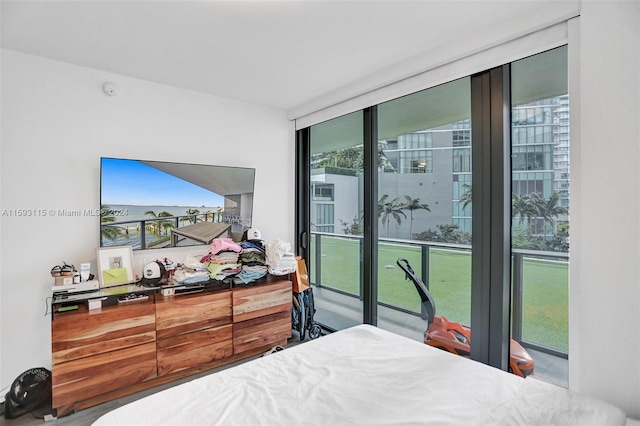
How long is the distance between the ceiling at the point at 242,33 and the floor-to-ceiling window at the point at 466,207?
48 centimetres

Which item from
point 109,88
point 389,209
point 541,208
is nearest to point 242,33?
point 109,88

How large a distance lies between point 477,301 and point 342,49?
81.0 inches

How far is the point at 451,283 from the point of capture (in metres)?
2.66

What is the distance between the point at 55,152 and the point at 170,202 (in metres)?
0.92

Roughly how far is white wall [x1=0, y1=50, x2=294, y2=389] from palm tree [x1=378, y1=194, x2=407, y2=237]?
1.84 m

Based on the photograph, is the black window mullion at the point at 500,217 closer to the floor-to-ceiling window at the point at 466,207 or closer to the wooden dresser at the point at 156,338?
the floor-to-ceiling window at the point at 466,207

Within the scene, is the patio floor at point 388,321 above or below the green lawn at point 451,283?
below

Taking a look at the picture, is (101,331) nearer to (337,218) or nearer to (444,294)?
(337,218)

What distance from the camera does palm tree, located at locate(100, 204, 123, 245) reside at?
271cm

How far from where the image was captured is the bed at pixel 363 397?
4.11 feet

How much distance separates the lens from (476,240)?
2.29 meters

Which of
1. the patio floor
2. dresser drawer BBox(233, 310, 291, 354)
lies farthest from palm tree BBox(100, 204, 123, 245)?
the patio floor

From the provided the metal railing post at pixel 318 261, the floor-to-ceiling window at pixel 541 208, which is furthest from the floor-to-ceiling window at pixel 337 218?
the floor-to-ceiling window at pixel 541 208

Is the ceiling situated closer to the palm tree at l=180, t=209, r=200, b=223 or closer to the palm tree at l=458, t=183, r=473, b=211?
the palm tree at l=458, t=183, r=473, b=211
